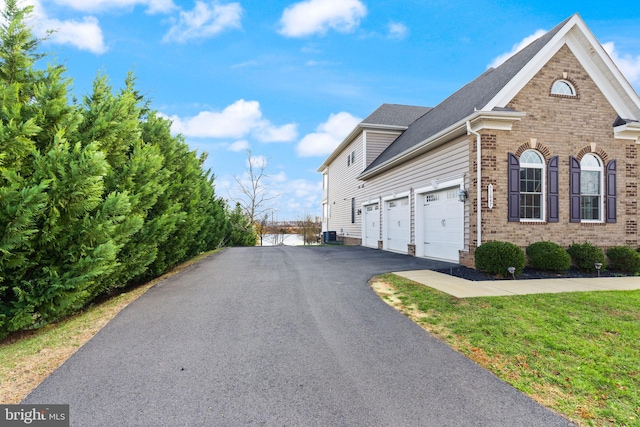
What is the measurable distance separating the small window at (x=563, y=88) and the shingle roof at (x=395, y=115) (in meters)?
9.73

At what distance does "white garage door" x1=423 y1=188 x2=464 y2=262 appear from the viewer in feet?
34.8

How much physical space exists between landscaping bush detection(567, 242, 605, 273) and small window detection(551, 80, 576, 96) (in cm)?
450

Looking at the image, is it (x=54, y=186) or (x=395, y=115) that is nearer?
(x=54, y=186)

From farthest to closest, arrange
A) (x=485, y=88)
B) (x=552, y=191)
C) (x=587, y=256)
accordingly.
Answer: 1. (x=485, y=88)
2. (x=552, y=191)
3. (x=587, y=256)

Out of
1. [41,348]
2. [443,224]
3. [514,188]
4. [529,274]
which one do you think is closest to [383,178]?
[443,224]

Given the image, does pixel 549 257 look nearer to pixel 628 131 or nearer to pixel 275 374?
pixel 628 131

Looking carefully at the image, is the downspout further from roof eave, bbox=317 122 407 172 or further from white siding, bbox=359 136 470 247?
roof eave, bbox=317 122 407 172

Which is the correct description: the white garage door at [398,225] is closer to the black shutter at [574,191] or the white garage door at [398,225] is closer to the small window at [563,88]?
the black shutter at [574,191]

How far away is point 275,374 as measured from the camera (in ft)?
11.2

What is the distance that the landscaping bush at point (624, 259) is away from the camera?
9359 mm

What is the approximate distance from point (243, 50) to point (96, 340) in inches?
555

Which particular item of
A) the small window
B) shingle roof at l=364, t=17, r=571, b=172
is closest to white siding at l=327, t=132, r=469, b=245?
shingle roof at l=364, t=17, r=571, b=172

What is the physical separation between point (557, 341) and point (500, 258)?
4420mm

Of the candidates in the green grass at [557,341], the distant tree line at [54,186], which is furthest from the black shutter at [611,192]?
the distant tree line at [54,186]
